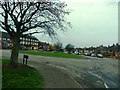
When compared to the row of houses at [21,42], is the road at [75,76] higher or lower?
lower

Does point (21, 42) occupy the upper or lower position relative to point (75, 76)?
upper

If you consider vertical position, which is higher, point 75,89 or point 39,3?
point 39,3

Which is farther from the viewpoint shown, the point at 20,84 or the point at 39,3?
the point at 39,3

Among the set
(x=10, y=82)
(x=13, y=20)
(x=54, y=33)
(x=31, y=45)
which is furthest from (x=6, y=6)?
(x=31, y=45)

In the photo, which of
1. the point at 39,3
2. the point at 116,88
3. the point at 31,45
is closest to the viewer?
the point at 116,88

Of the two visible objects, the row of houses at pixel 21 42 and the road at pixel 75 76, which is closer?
the road at pixel 75 76

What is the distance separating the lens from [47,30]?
799 inches

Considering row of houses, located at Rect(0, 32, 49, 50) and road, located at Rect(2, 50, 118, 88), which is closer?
road, located at Rect(2, 50, 118, 88)

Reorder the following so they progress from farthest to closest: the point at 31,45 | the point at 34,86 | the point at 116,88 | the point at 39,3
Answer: the point at 31,45, the point at 39,3, the point at 116,88, the point at 34,86

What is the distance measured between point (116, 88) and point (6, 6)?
1090cm

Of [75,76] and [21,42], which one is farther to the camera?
[21,42]

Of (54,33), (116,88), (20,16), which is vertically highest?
(20,16)

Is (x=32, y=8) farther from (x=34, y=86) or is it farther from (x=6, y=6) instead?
(x=34, y=86)

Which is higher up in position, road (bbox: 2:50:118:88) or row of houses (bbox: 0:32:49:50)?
row of houses (bbox: 0:32:49:50)
